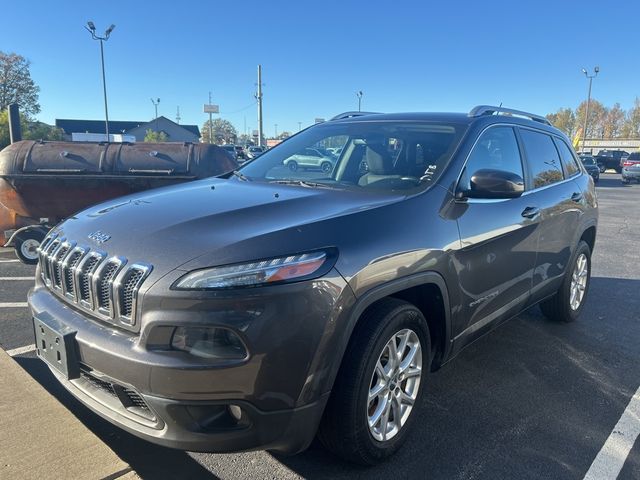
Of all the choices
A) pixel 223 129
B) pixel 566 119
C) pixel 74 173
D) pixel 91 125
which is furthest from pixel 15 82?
pixel 566 119

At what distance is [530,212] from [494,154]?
20.9 inches

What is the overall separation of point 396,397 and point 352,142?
194 centimetres

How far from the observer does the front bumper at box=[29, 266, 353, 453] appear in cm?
197

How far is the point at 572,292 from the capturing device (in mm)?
4844

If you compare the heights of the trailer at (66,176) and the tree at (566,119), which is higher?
the tree at (566,119)

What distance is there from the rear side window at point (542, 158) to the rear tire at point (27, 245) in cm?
635

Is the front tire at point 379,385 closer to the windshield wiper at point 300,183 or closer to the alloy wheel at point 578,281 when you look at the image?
the windshield wiper at point 300,183

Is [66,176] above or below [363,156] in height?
below

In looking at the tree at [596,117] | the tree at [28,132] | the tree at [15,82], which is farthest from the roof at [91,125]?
the tree at [596,117]

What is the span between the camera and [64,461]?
7.98ft

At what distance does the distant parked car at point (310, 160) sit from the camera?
12.0 ft

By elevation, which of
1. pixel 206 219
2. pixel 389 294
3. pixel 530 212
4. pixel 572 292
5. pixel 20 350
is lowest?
pixel 20 350

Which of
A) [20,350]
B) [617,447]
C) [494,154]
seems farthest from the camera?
[20,350]

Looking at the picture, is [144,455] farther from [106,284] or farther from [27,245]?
[27,245]
